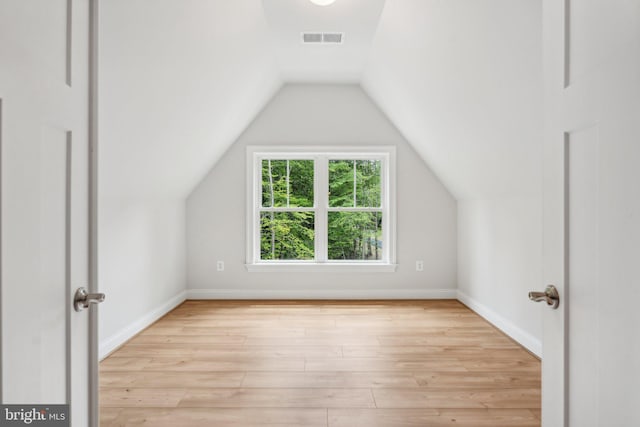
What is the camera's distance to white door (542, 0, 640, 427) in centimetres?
85

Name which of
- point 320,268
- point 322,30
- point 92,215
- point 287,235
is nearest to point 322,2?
point 322,30

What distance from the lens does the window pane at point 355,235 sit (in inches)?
199

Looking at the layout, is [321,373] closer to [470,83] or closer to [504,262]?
[504,262]

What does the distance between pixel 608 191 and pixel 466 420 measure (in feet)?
5.16

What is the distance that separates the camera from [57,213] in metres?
1.03

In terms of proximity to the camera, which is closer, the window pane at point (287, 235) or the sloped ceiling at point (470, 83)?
the sloped ceiling at point (470, 83)

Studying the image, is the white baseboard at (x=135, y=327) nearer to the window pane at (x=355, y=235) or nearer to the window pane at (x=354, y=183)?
the window pane at (x=355, y=235)

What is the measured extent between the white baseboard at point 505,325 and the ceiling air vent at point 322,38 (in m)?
2.82

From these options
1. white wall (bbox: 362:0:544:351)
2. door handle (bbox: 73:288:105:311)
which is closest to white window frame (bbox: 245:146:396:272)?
white wall (bbox: 362:0:544:351)

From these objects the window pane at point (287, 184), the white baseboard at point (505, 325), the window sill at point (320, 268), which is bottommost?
the white baseboard at point (505, 325)

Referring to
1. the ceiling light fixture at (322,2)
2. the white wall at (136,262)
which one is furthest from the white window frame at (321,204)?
the ceiling light fixture at (322,2)

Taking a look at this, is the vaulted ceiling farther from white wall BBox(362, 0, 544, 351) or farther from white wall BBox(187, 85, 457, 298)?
white wall BBox(187, 85, 457, 298)

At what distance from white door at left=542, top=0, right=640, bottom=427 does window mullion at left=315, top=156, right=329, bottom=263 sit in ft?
12.5

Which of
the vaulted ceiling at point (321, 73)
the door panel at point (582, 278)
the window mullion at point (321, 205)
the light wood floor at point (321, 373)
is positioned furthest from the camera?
Result: the window mullion at point (321, 205)
